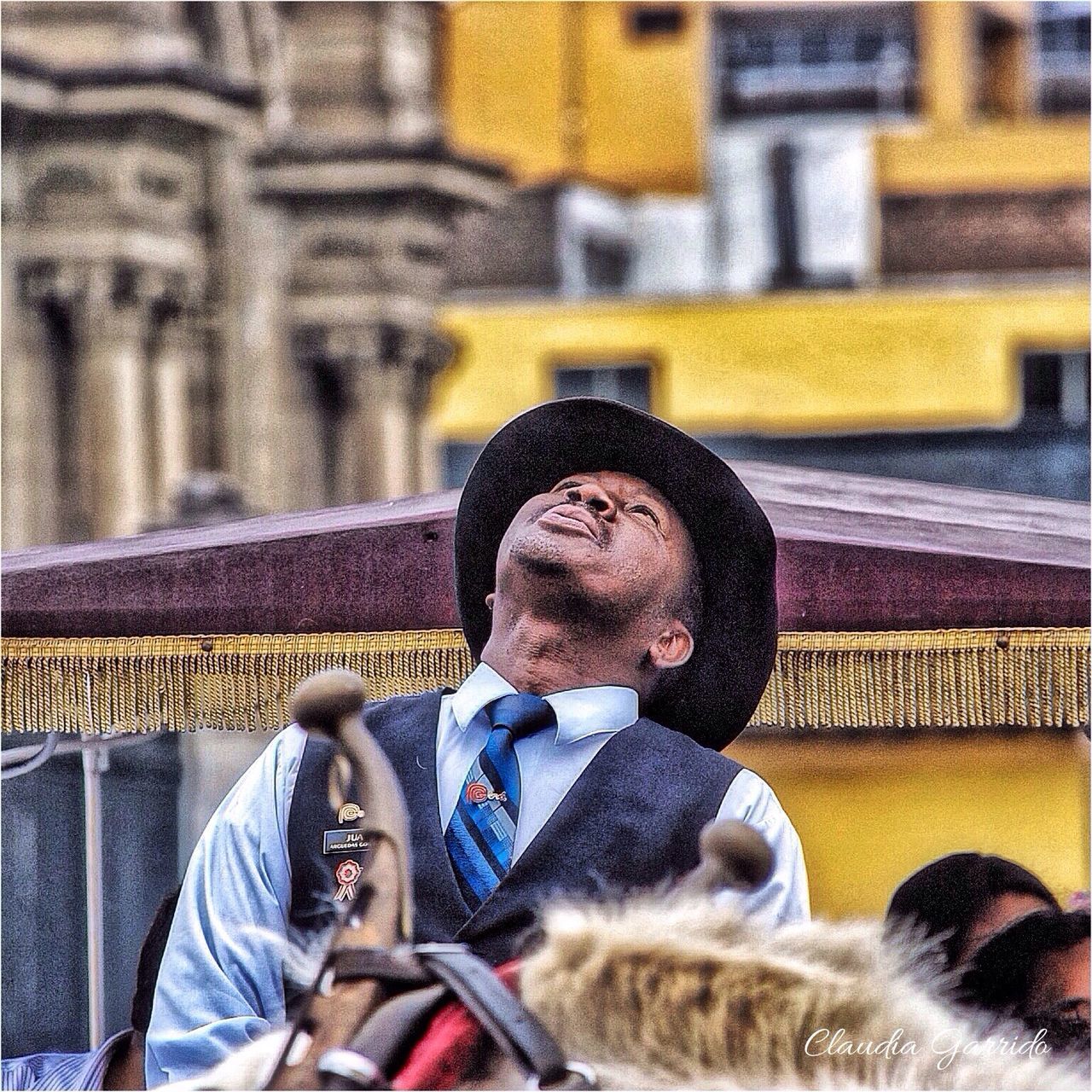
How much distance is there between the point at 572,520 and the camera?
363 centimetres

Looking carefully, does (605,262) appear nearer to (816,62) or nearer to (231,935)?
(816,62)

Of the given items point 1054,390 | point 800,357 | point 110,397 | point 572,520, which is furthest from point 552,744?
point 800,357

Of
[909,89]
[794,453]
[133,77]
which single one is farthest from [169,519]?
[909,89]

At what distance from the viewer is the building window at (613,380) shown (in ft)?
68.9

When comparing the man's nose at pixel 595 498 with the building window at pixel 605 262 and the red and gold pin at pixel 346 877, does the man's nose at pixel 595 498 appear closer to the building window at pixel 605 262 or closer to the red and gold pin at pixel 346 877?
the red and gold pin at pixel 346 877

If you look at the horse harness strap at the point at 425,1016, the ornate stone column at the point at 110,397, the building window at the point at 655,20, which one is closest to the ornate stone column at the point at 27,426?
the ornate stone column at the point at 110,397

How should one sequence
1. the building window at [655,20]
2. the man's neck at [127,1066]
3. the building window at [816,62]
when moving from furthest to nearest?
1. the building window at [816,62]
2. the building window at [655,20]
3. the man's neck at [127,1066]

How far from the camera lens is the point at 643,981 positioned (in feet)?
9.95

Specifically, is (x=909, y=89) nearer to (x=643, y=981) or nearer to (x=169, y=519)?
(x=169, y=519)

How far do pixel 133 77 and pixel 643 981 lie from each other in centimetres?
1185

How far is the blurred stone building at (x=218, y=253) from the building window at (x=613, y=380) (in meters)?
2.70

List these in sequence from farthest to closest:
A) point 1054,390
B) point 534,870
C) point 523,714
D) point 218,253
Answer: point 1054,390, point 218,253, point 523,714, point 534,870

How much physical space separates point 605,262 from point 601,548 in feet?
60.5
